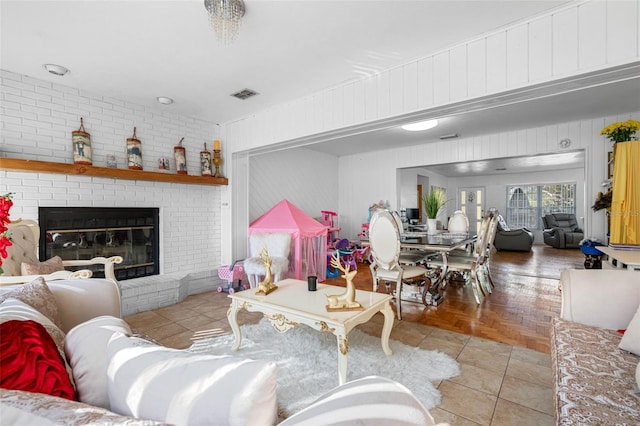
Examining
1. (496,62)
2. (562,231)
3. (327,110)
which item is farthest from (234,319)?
(562,231)

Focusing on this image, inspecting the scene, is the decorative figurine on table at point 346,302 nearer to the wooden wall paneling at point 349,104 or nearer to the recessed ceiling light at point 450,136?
the wooden wall paneling at point 349,104

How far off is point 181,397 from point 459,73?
109 inches

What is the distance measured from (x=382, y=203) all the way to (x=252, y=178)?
3032 millimetres

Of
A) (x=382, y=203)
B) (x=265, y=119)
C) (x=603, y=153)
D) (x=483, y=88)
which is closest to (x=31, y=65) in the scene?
(x=265, y=119)

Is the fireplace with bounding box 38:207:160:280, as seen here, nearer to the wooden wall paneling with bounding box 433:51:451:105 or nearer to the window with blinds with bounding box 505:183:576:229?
the wooden wall paneling with bounding box 433:51:451:105

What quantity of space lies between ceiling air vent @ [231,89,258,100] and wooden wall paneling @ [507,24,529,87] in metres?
2.48

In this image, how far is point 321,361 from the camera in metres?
2.17

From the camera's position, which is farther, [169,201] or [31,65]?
[169,201]

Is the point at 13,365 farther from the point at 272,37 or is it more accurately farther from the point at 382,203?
the point at 382,203

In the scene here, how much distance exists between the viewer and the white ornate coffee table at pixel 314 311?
1814 millimetres

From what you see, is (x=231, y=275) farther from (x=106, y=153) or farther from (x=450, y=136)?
(x=450, y=136)

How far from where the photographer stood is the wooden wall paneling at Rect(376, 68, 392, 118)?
2.77 m

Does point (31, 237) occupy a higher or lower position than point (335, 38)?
lower

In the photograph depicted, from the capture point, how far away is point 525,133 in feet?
16.1
